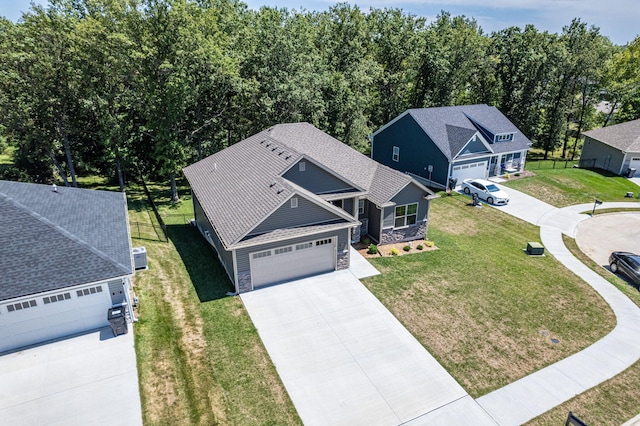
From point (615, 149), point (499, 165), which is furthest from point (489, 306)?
point (615, 149)

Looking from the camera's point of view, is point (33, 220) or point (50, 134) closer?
point (33, 220)

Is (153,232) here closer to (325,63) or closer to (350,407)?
(350,407)

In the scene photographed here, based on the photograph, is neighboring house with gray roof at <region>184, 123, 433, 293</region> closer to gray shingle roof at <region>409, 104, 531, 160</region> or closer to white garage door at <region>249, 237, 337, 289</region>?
white garage door at <region>249, 237, 337, 289</region>

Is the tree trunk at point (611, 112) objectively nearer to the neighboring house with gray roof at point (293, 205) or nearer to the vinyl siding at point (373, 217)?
the neighboring house with gray roof at point (293, 205)

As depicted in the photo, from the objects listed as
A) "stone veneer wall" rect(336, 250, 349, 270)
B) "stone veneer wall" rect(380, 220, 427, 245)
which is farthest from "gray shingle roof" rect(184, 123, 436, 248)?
"stone veneer wall" rect(380, 220, 427, 245)

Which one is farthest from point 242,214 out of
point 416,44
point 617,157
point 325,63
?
point 617,157
